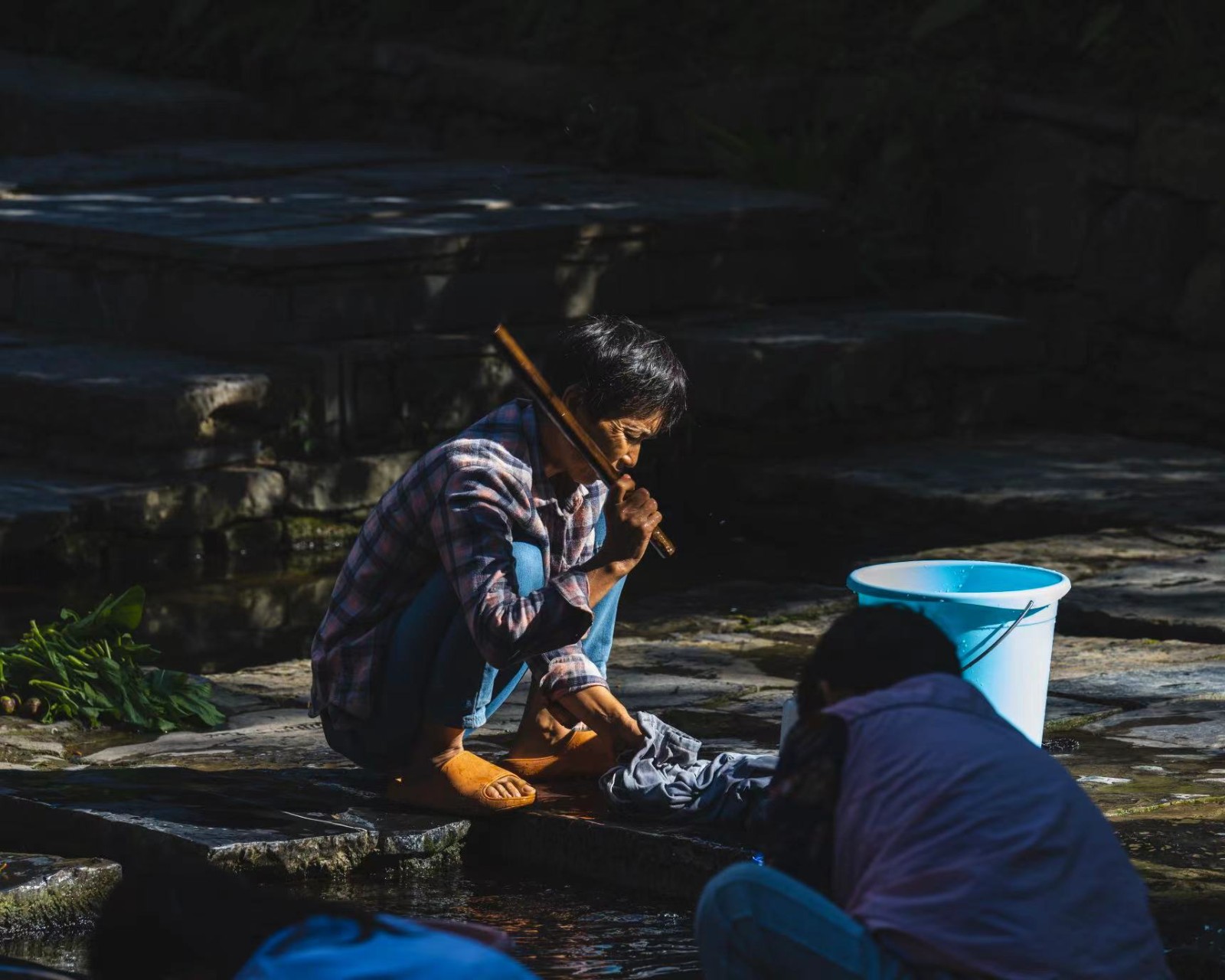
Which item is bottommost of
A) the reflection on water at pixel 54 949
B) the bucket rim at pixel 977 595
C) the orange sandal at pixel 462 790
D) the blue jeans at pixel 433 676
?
the reflection on water at pixel 54 949

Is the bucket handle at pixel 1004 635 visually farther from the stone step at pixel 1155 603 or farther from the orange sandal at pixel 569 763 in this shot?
the stone step at pixel 1155 603

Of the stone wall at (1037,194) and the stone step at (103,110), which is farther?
the stone step at (103,110)

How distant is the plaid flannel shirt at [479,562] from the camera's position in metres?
3.97

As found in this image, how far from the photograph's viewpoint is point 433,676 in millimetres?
4180

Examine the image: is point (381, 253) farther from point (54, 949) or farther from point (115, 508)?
point (54, 949)

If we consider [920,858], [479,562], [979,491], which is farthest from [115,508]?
[920,858]

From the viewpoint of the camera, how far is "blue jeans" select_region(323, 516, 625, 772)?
4137mm

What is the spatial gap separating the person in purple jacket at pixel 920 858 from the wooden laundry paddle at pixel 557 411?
129 centimetres

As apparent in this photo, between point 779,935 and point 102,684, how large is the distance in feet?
9.42

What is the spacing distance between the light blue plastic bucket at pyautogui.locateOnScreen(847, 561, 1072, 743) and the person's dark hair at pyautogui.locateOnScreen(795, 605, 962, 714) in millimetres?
1162

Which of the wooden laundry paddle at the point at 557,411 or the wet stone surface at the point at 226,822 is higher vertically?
the wooden laundry paddle at the point at 557,411

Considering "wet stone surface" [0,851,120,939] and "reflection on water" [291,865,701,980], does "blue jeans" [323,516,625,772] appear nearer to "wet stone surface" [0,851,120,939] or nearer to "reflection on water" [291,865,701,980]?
"reflection on water" [291,865,701,980]

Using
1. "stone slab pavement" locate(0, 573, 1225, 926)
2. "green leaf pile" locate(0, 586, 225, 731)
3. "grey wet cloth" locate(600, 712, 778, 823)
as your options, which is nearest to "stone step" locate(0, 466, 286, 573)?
"stone slab pavement" locate(0, 573, 1225, 926)

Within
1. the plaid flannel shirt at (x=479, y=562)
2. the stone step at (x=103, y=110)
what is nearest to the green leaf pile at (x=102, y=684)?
the plaid flannel shirt at (x=479, y=562)
